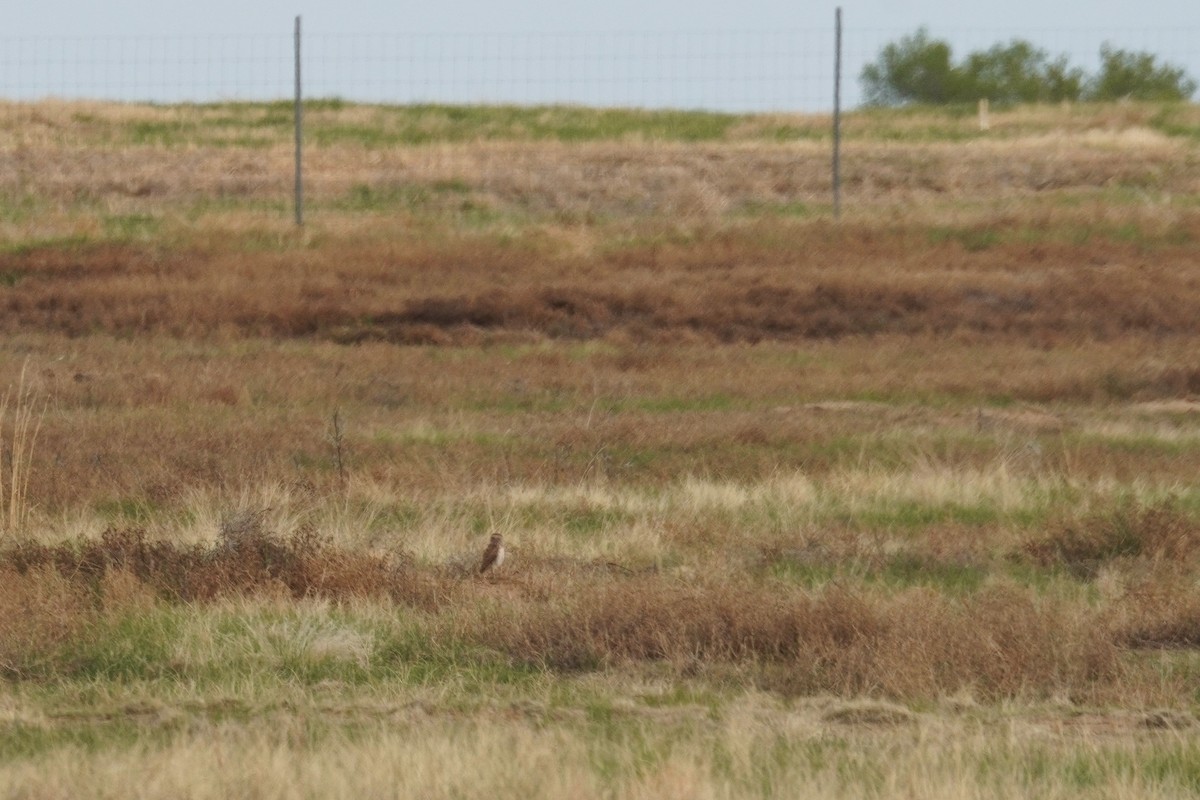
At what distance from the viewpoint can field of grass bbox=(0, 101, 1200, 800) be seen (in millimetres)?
5273

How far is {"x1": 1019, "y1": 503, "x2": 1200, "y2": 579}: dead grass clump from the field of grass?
0.09ft

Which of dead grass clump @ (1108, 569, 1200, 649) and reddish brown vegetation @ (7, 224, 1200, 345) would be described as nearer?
dead grass clump @ (1108, 569, 1200, 649)

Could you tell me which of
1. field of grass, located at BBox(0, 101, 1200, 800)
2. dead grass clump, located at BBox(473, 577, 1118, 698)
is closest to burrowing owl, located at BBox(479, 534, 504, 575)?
field of grass, located at BBox(0, 101, 1200, 800)

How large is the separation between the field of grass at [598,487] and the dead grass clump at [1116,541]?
3 centimetres

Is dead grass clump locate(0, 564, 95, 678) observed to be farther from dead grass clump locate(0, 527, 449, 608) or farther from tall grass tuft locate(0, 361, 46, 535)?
tall grass tuft locate(0, 361, 46, 535)

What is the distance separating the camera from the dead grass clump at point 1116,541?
810 centimetres

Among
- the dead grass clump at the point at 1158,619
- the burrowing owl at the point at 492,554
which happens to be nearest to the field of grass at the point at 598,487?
the dead grass clump at the point at 1158,619

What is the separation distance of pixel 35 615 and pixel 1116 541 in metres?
5.17

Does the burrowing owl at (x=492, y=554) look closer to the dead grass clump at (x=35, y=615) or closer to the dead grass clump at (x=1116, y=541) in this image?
the dead grass clump at (x=35, y=615)

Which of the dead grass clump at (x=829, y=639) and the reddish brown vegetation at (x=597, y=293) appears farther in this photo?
the reddish brown vegetation at (x=597, y=293)

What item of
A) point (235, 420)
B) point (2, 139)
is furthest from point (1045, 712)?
point (2, 139)

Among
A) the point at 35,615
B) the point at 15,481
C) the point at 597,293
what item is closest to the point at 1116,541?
the point at 35,615

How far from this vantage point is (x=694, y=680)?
6074mm

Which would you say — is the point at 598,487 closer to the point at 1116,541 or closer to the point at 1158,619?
the point at 1116,541
